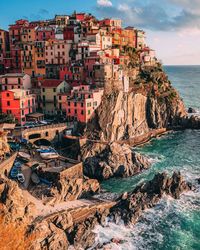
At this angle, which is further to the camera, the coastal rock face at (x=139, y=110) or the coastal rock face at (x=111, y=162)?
the coastal rock face at (x=139, y=110)

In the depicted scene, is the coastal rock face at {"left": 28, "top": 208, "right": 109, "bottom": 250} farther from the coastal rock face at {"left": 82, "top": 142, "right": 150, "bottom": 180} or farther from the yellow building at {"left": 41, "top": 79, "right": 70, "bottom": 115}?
the yellow building at {"left": 41, "top": 79, "right": 70, "bottom": 115}

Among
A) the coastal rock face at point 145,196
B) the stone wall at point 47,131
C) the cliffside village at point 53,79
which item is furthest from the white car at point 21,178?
the stone wall at point 47,131

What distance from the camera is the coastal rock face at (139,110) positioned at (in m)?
85.0

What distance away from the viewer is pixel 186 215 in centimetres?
5188

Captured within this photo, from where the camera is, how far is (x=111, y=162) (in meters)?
69.8

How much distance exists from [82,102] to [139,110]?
2171 cm

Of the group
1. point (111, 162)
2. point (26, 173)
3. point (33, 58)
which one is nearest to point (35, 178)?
point (26, 173)

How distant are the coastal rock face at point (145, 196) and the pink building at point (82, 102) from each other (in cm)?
2962

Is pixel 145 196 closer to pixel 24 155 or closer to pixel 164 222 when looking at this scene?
pixel 164 222

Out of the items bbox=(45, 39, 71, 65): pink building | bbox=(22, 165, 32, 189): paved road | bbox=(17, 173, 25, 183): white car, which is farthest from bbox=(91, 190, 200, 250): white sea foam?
bbox=(45, 39, 71, 65): pink building

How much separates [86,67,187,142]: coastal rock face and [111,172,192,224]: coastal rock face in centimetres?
2692

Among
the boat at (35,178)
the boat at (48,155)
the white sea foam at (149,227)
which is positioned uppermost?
the boat at (48,155)

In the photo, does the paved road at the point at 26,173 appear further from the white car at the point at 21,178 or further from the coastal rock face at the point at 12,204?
the coastal rock face at the point at 12,204

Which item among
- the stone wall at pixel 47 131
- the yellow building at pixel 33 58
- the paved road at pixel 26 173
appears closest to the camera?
the paved road at pixel 26 173
